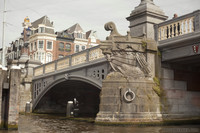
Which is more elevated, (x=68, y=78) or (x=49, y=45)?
(x=49, y=45)

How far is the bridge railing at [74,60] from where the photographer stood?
17.6 metres

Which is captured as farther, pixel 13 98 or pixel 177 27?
pixel 177 27

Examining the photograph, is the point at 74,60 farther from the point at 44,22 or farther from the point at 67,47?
the point at 67,47

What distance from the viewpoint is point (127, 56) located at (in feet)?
44.2

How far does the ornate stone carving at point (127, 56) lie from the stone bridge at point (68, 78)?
199cm

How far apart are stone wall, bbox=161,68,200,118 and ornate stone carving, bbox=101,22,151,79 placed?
49.5 inches

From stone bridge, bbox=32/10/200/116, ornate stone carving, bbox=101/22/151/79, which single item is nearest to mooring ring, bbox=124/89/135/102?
ornate stone carving, bbox=101/22/151/79

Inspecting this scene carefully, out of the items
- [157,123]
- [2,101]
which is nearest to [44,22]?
[157,123]

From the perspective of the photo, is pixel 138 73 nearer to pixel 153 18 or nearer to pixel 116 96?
pixel 116 96

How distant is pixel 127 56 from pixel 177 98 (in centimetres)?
340

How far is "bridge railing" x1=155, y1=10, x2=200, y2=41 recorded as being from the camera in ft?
39.5

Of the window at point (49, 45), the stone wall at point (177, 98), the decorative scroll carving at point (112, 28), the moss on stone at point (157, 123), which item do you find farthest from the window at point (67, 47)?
the moss on stone at point (157, 123)

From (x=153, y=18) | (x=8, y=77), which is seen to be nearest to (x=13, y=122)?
(x=8, y=77)

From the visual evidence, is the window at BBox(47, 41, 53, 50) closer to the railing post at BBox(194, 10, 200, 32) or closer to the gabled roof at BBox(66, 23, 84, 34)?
the gabled roof at BBox(66, 23, 84, 34)
